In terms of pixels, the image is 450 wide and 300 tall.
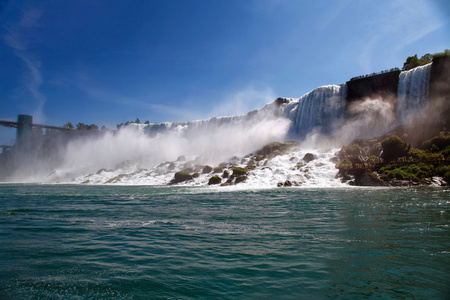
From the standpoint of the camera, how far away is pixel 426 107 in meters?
29.6

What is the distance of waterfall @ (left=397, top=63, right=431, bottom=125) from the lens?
29.8 m

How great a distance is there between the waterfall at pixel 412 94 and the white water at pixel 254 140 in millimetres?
96

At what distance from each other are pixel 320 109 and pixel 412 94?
1165 centimetres

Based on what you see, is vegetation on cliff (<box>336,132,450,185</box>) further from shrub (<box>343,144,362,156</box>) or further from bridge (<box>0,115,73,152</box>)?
bridge (<box>0,115,73,152</box>)

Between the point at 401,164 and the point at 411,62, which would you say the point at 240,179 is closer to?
the point at 401,164

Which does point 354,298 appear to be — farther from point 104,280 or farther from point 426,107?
point 426,107

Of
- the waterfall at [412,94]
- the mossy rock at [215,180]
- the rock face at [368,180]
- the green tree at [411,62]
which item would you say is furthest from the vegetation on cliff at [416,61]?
the mossy rock at [215,180]

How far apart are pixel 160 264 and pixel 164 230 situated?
294 centimetres

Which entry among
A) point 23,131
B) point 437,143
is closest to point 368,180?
point 437,143

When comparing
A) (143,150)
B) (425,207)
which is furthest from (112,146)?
(425,207)

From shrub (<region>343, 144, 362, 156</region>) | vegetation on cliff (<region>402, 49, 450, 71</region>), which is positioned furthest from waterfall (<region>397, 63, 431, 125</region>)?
shrub (<region>343, 144, 362, 156</region>)

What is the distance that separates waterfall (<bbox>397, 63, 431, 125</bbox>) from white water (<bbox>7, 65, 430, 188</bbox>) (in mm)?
96

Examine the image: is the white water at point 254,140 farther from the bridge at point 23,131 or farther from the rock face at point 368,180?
the bridge at point 23,131

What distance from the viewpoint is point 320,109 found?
132 feet
